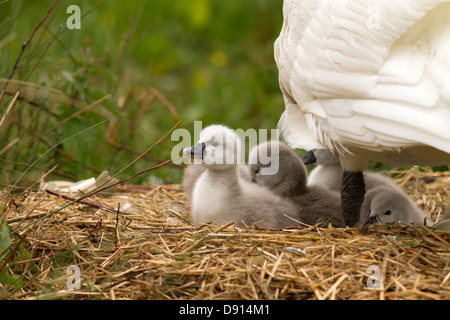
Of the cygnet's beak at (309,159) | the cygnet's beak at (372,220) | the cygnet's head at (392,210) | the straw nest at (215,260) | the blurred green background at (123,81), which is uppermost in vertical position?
the blurred green background at (123,81)

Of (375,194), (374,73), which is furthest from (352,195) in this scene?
(374,73)

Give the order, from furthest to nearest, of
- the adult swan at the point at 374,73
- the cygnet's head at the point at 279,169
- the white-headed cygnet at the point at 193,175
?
1. the white-headed cygnet at the point at 193,175
2. the cygnet's head at the point at 279,169
3. the adult swan at the point at 374,73

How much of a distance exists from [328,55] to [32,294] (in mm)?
1691

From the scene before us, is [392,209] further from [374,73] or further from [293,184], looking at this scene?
[374,73]

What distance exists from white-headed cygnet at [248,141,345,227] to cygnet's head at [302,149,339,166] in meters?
0.19

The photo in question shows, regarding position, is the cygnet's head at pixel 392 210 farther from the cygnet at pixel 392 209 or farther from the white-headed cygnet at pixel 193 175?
→ the white-headed cygnet at pixel 193 175

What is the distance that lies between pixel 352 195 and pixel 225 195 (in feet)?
2.39

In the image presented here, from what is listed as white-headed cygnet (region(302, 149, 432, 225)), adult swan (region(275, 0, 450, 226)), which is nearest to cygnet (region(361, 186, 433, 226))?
Result: white-headed cygnet (region(302, 149, 432, 225))

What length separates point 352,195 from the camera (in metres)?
3.87

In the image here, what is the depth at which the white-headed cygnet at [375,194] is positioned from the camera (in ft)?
13.0

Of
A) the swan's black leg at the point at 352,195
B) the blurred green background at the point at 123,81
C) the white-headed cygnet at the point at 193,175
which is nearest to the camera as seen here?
the swan's black leg at the point at 352,195

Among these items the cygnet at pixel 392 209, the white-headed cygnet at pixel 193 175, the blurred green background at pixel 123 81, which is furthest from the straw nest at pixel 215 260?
the white-headed cygnet at pixel 193 175

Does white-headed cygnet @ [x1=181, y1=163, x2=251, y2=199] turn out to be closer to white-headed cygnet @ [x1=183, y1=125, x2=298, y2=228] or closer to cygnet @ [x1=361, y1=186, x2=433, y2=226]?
white-headed cygnet @ [x1=183, y1=125, x2=298, y2=228]

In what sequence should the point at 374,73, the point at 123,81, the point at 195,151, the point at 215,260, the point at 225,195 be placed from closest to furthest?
1. the point at 374,73
2. the point at 215,260
3. the point at 195,151
4. the point at 225,195
5. the point at 123,81
